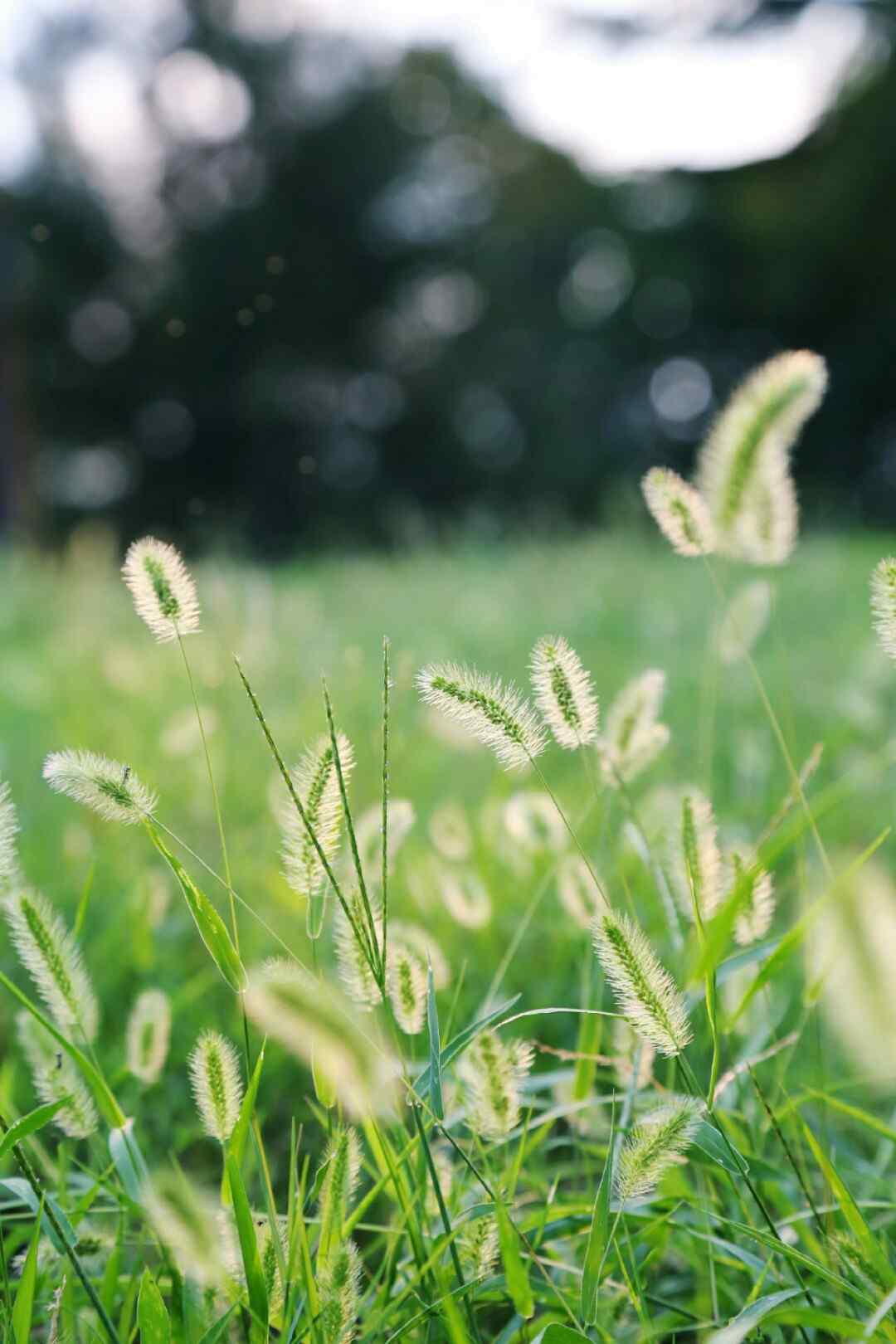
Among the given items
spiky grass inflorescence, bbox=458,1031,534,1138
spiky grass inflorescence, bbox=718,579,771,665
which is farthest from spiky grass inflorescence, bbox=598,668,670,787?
spiky grass inflorescence, bbox=458,1031,534,1138

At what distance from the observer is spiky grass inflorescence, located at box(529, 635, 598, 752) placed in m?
0.71

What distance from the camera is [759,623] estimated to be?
1.40m

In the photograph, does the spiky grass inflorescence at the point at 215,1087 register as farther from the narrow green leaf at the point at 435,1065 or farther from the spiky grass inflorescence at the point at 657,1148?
the spiky grass inflorescence at the point at 657,1148

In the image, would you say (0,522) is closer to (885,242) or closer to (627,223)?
(627,223)

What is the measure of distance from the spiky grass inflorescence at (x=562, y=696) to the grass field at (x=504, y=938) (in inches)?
3.9

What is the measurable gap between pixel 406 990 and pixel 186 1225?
0.20 metres

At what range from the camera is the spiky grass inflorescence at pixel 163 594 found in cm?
71

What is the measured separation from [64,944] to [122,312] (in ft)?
47.1

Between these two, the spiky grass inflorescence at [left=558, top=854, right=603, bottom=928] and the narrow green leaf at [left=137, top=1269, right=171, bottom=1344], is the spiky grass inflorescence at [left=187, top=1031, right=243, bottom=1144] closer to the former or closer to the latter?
the narrow green leaf at [left=137, top=1269, right=171, bottom=1344]

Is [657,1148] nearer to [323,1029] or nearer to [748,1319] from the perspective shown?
[748,1319]

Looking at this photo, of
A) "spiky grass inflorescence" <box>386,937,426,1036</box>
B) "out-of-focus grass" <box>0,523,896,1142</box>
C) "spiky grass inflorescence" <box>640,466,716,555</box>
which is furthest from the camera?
"out-of-focus grass" <box>0,523,896,1142</box>

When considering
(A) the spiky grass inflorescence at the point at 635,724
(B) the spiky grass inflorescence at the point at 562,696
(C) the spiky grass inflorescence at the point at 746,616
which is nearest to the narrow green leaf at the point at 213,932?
(B) the spiky grass inflorescence at the point at 562,696

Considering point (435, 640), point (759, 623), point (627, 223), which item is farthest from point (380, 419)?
point (759, 623)

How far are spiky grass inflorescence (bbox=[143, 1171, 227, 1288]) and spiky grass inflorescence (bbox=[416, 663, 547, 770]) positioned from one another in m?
0.29
